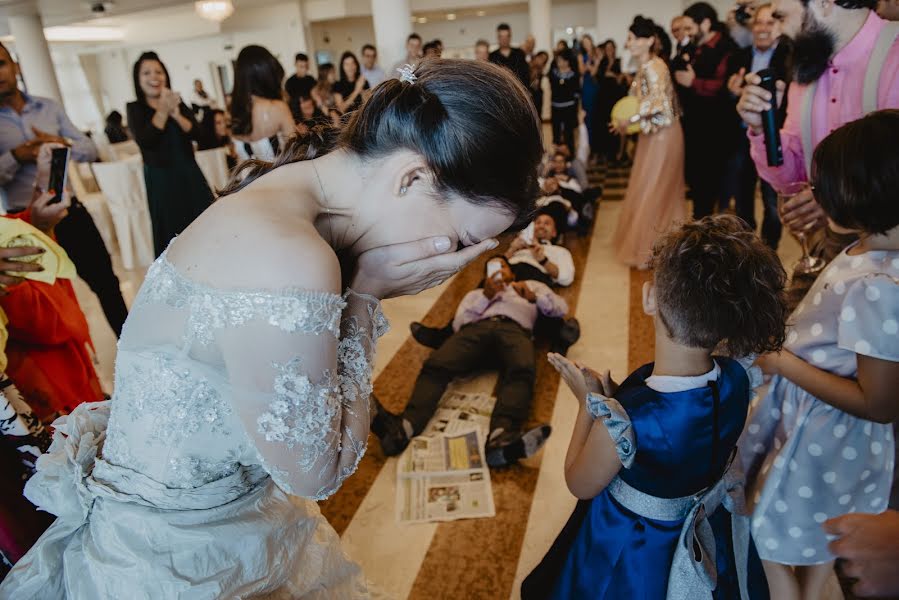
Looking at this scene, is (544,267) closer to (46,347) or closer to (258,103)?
(258,103)

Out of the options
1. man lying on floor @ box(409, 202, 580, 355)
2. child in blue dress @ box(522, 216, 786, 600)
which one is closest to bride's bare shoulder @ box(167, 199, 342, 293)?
child in blue dress @ box(522, 216, 786, 600)

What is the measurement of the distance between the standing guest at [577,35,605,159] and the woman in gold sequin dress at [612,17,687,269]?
3558 millimetres

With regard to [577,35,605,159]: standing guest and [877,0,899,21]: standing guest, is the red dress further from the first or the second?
[577,35,605,159]: standing guest

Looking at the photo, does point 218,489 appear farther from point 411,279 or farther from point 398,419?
point 398,419

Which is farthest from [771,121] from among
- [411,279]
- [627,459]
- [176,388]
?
[176,388]

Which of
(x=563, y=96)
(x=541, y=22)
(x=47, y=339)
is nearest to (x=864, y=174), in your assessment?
(x=47, y=339)

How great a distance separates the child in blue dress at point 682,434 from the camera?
3.71ft

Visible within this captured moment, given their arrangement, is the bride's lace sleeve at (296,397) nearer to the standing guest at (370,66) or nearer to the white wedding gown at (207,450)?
the white wedding gown at (207,450)

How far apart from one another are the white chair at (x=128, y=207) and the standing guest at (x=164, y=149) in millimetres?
1638

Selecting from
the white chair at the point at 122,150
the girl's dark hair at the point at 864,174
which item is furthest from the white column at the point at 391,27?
the girl's dark hair at the point at 864,174

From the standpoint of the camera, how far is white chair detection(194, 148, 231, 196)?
5.41 metres

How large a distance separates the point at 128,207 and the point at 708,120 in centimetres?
458

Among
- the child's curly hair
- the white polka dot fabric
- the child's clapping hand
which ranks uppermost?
the child's curly hair

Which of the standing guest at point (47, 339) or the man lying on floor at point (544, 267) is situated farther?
the man lying on floor at point (544, 267)
